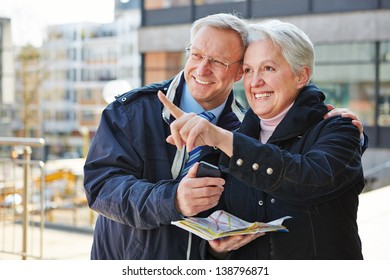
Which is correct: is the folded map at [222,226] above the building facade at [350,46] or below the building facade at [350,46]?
below

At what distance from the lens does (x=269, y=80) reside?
2084 mm

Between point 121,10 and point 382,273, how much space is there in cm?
5571

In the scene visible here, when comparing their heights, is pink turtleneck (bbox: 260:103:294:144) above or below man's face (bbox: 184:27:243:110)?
below

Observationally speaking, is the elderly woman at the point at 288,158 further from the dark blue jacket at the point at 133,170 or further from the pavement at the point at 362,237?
the pavement at the point at 362,237

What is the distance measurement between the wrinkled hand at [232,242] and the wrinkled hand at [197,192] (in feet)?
0.50

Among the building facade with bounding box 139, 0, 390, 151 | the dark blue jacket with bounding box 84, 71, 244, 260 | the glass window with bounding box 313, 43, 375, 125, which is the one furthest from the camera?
the glass window with bounding box 313, 43, 375, 125

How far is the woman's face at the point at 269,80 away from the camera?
2.07 meters

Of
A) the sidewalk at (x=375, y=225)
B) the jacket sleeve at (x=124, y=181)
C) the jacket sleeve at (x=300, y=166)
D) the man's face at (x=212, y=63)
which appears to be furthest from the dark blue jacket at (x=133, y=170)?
the sidewalk at (x=375, y=225)

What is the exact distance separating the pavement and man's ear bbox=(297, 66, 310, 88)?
3.16m

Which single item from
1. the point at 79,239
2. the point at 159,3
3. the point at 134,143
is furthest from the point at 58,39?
the point at 134,143

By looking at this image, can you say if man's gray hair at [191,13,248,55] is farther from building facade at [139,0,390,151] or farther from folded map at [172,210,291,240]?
building facade at [139,0,390,151]

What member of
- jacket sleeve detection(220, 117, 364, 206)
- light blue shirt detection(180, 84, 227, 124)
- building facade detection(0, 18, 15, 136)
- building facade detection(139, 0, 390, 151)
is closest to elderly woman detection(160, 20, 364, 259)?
jacket sleeve detection(220, 117, 364, 206)

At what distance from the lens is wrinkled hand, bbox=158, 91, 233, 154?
1819 millimetres

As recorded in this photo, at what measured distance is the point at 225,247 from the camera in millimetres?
2127
